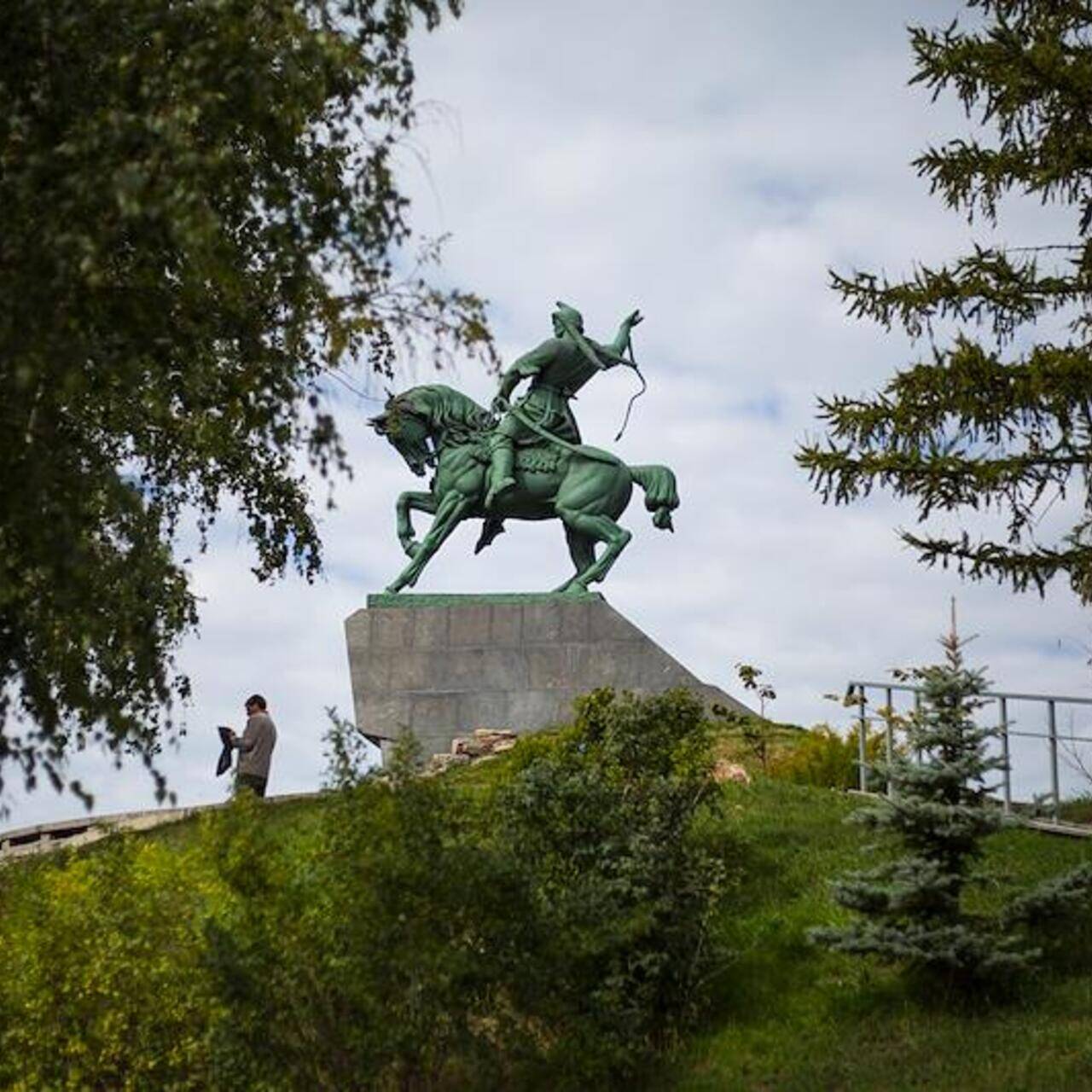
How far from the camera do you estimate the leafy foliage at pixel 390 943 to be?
10.4m

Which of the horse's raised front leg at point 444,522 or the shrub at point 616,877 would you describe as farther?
the horse's raised front leg at point 444,522

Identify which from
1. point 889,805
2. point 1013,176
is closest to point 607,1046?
point 889,805

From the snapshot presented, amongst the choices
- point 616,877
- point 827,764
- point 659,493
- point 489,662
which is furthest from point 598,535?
point 616,877

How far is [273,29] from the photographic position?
27.9ft

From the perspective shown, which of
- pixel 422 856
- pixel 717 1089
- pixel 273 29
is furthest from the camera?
pixel 717 1089

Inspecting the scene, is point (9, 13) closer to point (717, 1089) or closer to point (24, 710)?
point (24, 710)

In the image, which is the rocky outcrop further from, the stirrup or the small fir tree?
the small fir tree

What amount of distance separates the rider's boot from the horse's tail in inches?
70.3

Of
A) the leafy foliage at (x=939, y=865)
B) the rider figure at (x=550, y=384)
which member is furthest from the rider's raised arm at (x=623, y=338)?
the leafy foliage at (x=939, y=865)

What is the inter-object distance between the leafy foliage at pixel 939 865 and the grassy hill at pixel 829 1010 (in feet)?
1.18

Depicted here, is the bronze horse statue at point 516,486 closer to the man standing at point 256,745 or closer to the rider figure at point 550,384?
the rider figure at point 550,384

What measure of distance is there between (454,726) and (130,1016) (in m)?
13.4

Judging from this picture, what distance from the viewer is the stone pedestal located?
1025 inches

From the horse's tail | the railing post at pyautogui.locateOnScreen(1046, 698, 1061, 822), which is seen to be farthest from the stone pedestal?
the railing post at pyautogui.locateOnScreen(1046, 698, 1061, 822)
